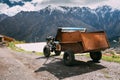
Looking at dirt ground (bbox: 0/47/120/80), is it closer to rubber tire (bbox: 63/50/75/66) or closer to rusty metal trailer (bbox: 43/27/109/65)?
rubber tire (bbox: 63/50/75/66)

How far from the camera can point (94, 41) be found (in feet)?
58.4

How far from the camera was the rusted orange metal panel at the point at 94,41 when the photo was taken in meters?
17.3

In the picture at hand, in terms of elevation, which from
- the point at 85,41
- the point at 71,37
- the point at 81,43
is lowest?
the point at 81,43

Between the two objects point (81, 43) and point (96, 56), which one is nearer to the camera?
point (81, 43)

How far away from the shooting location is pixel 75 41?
17922 millimetres

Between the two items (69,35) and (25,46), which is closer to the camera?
(69,35)

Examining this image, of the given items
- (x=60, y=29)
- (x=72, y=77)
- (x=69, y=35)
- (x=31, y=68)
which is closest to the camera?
(x=72, y=77)

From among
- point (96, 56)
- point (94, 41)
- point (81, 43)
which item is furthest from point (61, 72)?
point (96, 56)

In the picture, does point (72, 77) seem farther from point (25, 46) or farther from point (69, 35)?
point (25, 46)

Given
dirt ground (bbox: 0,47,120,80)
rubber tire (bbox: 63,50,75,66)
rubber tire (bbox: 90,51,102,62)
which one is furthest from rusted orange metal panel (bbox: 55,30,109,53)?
rubber tire (bbox: 90,51,102,62)

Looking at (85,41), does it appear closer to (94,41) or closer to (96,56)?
(94,41)

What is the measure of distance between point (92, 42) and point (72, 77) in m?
3.92

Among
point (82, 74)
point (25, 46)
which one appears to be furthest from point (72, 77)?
point (25, 46)

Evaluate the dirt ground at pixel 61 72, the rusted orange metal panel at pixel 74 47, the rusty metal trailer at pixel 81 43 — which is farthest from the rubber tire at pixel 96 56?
the rusted orange metal panel at pixel 74 47
